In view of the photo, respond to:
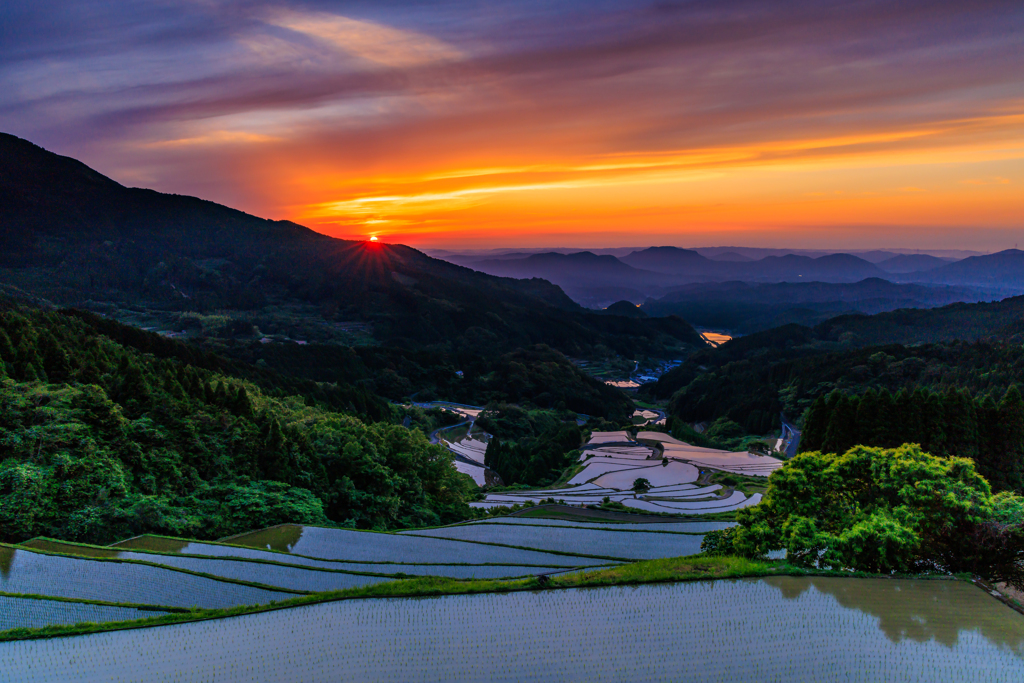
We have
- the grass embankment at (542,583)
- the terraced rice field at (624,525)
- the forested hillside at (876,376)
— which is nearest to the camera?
the grass embankment at (542,583)

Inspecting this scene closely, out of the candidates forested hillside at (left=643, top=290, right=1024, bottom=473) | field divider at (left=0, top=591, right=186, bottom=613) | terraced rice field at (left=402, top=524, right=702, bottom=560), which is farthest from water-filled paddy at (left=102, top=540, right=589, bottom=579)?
forested hillside at (left=643, top=290, right=1024, bottom=473)

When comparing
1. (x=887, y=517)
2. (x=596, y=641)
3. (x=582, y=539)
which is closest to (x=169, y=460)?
(x=582, y=539)

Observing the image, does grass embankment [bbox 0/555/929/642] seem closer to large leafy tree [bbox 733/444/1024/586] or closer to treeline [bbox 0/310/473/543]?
large leafy tree [bbox 733/444/1024/586]


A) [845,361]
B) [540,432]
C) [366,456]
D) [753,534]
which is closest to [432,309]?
[540,432]

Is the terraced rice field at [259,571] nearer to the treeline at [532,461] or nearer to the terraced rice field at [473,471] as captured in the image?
the terraced rice field at [473,471]

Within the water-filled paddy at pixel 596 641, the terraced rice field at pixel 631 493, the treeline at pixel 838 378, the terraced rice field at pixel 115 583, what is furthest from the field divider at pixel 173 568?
the treeline at pixel 838 378

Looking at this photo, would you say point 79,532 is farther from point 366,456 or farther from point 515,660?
point 515,660

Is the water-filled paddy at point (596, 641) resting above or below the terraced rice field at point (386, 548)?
above
